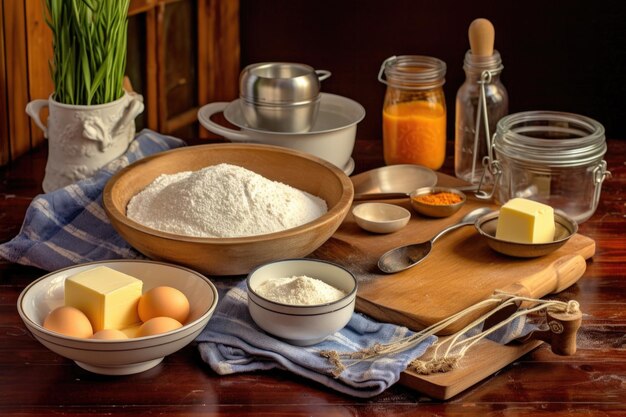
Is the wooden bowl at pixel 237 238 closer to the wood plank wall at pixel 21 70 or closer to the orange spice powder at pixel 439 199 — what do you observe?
the orange spice powder at pixel 439 199

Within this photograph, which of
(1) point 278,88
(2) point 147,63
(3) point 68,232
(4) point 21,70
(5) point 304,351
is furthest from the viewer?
(2) point 147,63

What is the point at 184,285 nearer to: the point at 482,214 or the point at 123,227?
the point at 123,227

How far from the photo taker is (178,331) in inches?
44.4

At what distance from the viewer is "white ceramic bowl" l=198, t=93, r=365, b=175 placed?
176 cm

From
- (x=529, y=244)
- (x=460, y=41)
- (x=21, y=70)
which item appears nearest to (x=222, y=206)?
(x=529, y=244)

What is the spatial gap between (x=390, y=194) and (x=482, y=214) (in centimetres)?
18

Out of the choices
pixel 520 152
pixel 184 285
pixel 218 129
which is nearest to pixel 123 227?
pixel 184 285

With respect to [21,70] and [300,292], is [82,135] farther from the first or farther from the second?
[300,292]

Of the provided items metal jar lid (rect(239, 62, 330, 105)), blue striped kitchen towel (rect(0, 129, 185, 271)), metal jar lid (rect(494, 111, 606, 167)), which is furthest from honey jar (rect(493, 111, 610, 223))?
blue striped kitchen towel (rect(0, 129, 185, 271))

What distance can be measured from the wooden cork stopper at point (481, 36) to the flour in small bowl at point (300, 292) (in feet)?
2.31

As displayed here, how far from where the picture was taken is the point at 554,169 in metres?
1.65

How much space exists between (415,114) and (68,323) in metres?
0.93

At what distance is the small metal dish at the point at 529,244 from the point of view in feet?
4.78

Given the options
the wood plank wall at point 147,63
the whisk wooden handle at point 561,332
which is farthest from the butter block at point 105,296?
the wood plank wall at point 147,63
